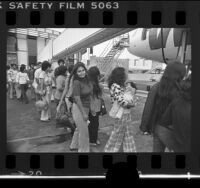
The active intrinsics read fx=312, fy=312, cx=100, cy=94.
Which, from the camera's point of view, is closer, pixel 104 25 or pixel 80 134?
pixel 104 25

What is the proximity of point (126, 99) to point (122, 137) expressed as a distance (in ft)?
1.68

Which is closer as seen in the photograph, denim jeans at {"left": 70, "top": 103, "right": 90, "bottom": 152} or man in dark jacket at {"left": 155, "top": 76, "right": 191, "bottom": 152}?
man in dark jacket at {"left": 155, "top": 76, "right": 191, "bottom": 152}

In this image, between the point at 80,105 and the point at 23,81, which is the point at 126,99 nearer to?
the point at 80,105

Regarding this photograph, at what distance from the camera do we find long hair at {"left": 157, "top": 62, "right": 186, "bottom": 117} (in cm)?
405

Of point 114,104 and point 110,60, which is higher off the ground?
point 110,60

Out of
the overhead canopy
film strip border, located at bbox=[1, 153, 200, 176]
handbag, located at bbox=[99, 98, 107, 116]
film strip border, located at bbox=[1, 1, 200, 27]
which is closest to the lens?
film strip border, located at bbox=[1, 1, 200, 27]

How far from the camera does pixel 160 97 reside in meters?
4.11

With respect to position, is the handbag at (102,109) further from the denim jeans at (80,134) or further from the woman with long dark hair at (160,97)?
the woman with long dark hair at (160,97)

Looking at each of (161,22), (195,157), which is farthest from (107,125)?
(161,22)

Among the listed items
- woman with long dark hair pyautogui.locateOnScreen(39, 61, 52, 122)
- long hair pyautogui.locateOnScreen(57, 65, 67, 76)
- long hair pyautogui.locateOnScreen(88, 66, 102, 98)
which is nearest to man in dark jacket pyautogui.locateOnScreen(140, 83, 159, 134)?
long hair pyautogui.locateOnScreen(88, 66, 102, 98)

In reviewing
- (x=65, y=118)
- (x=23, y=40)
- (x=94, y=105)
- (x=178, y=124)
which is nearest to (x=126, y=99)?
(x=94, y=105)

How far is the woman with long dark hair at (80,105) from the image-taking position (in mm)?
4137

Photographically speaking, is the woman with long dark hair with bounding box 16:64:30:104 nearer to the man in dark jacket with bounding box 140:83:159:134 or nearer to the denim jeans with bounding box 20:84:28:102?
the denim jeans with bounding box 20:84:28:102

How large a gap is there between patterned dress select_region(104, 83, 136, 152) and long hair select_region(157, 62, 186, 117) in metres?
0.50
